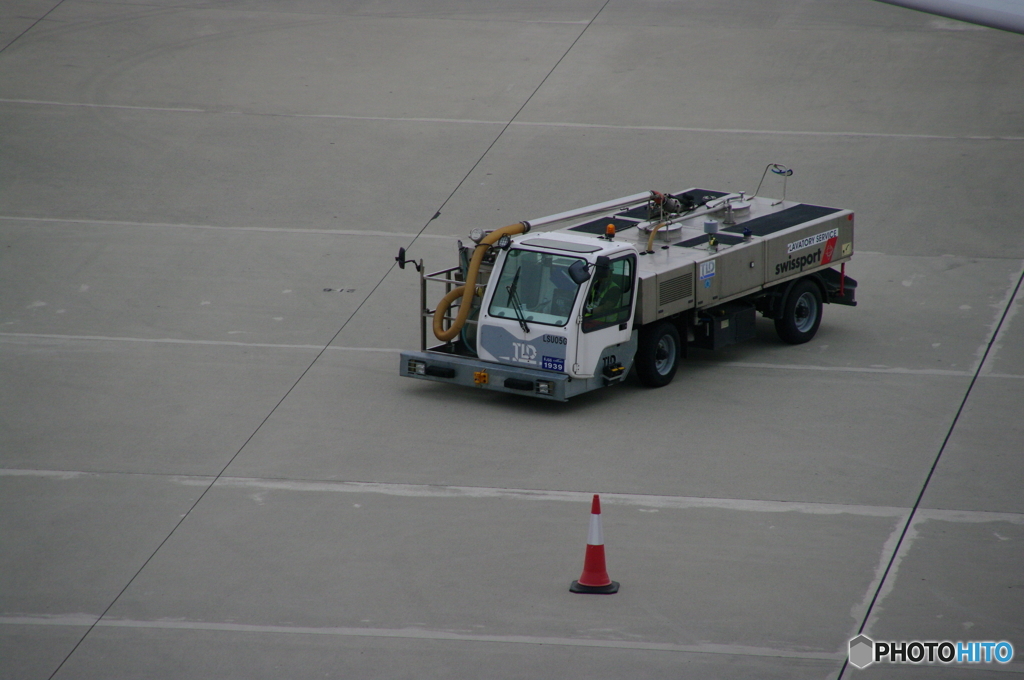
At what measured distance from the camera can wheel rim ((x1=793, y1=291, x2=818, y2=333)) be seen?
1463 centimetres

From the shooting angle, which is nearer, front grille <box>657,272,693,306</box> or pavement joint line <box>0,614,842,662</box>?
pavement joint line <box>0,614,842,662</box>

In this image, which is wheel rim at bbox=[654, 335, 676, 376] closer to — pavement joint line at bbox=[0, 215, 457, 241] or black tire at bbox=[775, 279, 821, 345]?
black tire at bbox=[775, 279, 821, 345]

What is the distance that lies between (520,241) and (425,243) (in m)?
5.12

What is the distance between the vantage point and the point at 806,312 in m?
14.7

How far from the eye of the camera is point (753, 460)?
37.2ft

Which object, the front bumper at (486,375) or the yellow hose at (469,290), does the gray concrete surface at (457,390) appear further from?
the yellow hose at (469,290)

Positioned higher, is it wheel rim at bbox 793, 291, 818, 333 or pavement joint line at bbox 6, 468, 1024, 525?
wheel rim at bbox 793, 291, 818, 333

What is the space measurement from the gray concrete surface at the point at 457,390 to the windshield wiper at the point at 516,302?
2.96 ft

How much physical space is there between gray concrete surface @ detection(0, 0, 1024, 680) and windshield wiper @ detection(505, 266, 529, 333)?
0.90 metres

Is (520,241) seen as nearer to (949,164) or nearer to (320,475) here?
(320,475)

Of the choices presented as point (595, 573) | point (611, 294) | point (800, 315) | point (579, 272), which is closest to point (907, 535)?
point (595, 573)

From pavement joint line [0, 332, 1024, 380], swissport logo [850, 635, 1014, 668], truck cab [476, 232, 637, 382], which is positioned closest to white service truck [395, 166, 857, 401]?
truck cab [476, 232, 637, 382]

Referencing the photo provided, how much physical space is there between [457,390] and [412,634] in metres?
5.17

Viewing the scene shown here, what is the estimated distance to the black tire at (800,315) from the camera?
1427 cm
